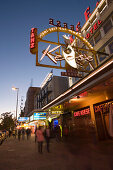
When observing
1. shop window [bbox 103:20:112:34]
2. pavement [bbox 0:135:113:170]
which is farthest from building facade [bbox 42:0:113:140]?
pavement [bbox 0:135:113:170]

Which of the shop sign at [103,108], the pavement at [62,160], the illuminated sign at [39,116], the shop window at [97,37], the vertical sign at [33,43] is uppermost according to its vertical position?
the shop window at [97,37]

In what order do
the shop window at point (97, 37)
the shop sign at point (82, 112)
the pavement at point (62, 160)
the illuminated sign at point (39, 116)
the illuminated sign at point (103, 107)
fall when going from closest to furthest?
the pavement at point (62, 160), the illuminated sign at point (103, 107), the shop sign at point (82, 112), the shop window at point (97, 37), the illuminated sign at point (39, 116)

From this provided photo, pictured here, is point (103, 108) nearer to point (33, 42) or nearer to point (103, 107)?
point (103, 107)

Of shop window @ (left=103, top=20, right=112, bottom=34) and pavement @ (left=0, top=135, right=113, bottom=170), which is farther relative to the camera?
shop window @ (left=103, top=20, right=112, bottom=34)

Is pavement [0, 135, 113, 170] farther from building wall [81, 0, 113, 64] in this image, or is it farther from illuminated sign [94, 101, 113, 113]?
building wall [81, 0, 113, 64]

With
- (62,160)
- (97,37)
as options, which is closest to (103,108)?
(62,160)

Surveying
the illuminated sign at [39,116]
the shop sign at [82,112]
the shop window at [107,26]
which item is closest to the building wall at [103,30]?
the shop window at [107,26]

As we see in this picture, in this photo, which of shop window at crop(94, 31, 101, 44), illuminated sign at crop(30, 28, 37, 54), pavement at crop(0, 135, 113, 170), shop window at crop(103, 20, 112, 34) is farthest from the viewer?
shop window at crop(94, 31, 101, 44)

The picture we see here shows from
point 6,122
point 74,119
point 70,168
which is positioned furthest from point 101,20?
point 6,122

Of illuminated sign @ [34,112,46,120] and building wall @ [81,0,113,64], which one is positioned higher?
building wall @ [81,0,113,64]

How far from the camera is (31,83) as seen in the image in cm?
15062

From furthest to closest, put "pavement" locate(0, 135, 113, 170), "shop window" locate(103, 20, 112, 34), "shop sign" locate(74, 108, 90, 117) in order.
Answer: "shop window" locate(103, 20, 112, 34), "shop sign" locate(74, 108, 90, 117), "pavement" locate(0, 135, 113, 170)

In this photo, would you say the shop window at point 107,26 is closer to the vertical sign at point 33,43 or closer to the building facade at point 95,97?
the building facade at point 95,97

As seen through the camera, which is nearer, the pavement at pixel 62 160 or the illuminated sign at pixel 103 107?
the pavement at pixel 62 160
